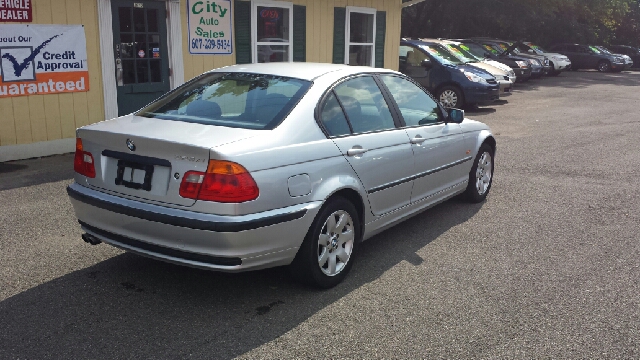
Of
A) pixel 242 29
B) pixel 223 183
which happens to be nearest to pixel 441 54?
pixel 242 29

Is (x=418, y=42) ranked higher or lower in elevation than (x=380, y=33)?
lower

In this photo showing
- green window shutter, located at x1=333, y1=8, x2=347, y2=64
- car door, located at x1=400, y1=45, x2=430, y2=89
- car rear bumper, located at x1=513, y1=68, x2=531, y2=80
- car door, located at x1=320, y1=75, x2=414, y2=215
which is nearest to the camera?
car door, located at x1=320, y1=75, x2=414, y2=215

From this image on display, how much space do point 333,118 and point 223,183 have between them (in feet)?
3.90

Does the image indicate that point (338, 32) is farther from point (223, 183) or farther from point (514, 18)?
point (514, 18)

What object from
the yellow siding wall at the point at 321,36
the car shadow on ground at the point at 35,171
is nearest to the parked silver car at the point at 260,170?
the car shadow on ground at the point at 35,171

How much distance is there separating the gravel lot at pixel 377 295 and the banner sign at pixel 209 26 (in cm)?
417

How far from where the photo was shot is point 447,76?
614 inches

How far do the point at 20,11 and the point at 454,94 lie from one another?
10542 millimetres

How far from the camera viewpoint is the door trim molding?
29.4ft

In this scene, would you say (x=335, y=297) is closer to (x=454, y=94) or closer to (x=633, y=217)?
(x=633, y=217)

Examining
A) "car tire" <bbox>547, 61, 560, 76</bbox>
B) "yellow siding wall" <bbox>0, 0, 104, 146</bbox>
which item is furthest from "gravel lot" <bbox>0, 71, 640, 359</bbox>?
"car tire" <bbox>547, 61, 560, 76</bbox>

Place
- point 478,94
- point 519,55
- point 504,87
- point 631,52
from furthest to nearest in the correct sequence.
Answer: point 631,52 → point 519,55 → point 504,87 → point 478,94

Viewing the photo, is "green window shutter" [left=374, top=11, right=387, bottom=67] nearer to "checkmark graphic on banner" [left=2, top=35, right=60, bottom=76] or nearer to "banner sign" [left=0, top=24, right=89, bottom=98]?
"banner sign" [left=0, top=24, right=89, bottom=98]

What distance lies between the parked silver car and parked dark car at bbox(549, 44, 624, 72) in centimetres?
3147
